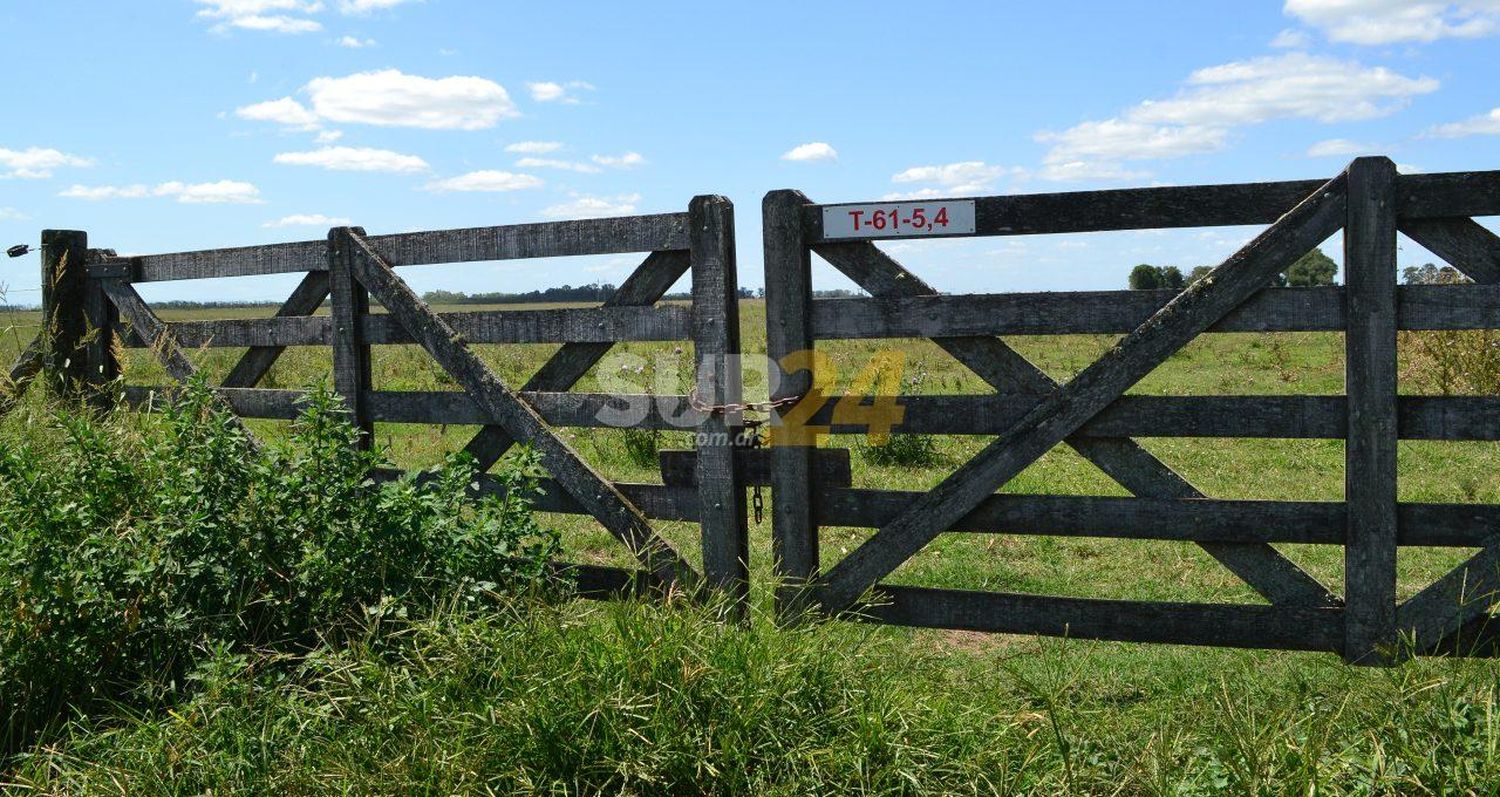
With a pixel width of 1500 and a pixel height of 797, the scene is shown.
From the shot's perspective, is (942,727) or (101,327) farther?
Result: (101,327)

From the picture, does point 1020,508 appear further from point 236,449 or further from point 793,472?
point 236,449

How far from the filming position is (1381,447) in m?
5.04

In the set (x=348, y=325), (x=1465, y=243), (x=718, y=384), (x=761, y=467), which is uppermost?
(x=1465, y=243)

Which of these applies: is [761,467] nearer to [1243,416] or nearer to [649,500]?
[649,500]

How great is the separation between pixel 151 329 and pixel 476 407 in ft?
11.2

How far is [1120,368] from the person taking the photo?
5.22 m

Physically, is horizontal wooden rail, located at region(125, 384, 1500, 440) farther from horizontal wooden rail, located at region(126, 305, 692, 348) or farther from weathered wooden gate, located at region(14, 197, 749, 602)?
horizontal wooden rail, located at region(126, 305, 692, 348)

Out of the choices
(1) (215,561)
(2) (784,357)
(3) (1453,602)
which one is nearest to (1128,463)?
(3) (1453,602)

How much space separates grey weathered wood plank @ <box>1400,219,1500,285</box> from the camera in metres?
4.98

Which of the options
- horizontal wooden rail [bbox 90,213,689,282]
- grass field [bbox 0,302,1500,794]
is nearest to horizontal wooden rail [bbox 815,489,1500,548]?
grass field [bbox 0,302,1500,794]

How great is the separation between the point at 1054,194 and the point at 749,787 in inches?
122

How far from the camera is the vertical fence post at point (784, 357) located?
559 centimetres

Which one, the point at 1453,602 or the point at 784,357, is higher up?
the point at 784,357

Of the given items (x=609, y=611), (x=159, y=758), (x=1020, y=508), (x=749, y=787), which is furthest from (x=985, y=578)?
(x=159, y=758)
